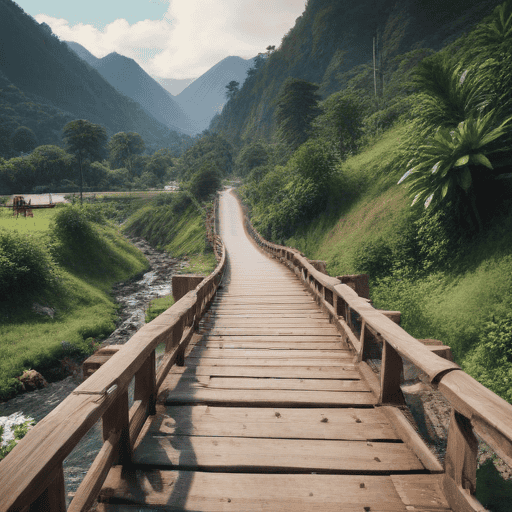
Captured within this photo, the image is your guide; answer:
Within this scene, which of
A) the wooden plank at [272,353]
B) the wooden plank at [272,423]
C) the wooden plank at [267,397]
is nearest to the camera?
the wooden plank at [272,423]

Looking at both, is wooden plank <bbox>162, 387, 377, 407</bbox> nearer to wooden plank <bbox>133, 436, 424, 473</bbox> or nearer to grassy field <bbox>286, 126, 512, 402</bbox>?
wooden plank <bbox>133, 436, 424, 473</bbox>

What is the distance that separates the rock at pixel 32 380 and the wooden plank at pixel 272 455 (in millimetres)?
9807

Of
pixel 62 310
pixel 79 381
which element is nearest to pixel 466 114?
pixel 79 381

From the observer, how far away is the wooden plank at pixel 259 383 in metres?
3.32

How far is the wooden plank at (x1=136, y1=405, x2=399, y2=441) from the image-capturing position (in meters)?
2.56

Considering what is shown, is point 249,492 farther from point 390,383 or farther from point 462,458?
point 390,383

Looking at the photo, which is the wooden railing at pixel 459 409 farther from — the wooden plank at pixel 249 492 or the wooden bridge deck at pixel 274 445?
the wooden plank at pixel 249 492

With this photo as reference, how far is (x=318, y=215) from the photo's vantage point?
59.1 ft

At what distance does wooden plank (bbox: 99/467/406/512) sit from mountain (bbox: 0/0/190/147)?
13105cm

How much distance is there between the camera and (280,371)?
374 cm

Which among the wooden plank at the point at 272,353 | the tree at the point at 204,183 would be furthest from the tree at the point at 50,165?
the wooden plank at the point at 272,353

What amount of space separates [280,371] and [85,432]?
8.35ft

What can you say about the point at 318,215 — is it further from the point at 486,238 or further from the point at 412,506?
the point at 412,506

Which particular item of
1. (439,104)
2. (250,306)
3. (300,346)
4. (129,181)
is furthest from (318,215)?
(129,181)
